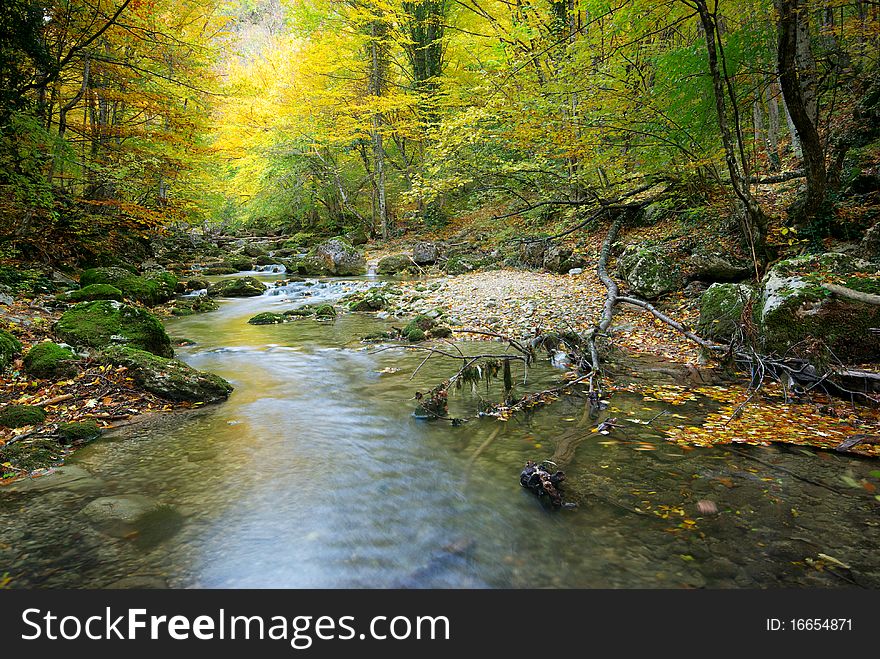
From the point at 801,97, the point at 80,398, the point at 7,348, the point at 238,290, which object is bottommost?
the point at 80,398

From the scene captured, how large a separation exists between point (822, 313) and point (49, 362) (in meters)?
8.52

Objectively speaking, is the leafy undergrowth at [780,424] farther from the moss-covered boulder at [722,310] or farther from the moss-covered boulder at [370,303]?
A: the moss-covered boulder at [370,303]

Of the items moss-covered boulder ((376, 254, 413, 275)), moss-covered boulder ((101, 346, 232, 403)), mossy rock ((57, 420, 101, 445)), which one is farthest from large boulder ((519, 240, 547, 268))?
mossy rock ((57, 420, 101, 445))

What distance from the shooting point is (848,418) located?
3887 millimetres

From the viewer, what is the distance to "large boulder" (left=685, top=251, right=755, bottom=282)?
738cm

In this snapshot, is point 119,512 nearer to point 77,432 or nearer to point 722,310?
point 77,432

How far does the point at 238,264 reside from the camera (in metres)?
19.7

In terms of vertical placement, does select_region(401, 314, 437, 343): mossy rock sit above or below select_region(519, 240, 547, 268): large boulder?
below

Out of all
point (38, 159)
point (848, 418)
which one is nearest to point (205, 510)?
point (848, 418)

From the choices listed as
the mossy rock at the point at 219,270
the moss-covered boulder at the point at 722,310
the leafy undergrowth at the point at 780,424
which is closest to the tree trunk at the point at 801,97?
the moss-covered boulder at the point at 722,310

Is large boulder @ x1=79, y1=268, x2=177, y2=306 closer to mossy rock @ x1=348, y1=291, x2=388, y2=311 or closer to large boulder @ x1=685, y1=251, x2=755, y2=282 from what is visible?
mossy rock @ x1=348, y1=291, x2=388, y2=311

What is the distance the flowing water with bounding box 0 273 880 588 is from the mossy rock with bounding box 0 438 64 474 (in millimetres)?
177

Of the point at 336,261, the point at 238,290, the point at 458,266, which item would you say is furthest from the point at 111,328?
the point at 336,261

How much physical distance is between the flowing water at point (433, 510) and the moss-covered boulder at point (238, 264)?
1623 centimetres
